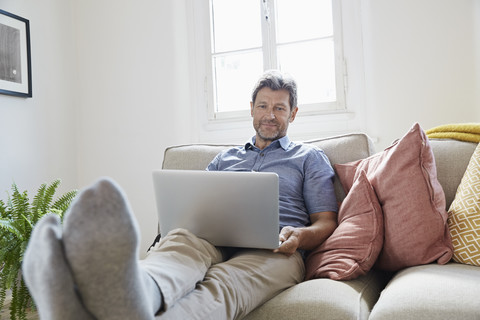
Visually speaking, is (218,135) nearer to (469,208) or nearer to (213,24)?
(213,24)

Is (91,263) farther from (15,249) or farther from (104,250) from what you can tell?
(15,249)

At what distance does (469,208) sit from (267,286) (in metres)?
0.68

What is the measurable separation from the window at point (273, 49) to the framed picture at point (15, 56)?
1.14m

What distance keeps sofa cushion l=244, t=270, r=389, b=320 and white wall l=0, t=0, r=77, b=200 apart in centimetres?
196

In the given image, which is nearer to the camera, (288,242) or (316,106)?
(288,242)

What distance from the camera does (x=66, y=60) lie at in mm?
3027

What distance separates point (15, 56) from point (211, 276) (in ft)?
7.06

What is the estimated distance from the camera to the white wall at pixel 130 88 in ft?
7.51

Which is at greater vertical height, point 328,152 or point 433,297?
point 328,152

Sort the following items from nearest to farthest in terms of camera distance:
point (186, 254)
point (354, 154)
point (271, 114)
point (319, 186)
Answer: point (186, 254), point (319, 186), point (354, 154), point (271, 114)

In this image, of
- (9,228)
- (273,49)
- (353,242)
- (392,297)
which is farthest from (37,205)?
(273,49)

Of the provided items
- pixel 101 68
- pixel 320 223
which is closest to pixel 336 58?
pixel 320 223

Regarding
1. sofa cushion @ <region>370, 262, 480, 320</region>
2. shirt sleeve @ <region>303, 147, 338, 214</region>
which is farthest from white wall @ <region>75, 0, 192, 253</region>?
sofa cushion @ <region>370, 262, 480, 320</region>

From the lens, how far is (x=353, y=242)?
1397 millimetres
